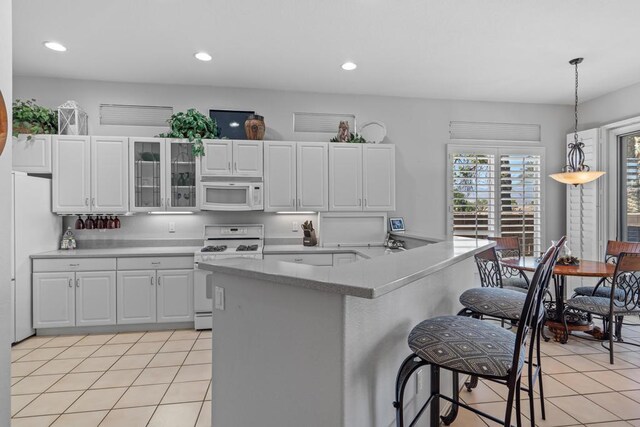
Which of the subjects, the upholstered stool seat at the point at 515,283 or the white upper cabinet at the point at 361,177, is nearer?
the upholstered stool seat at the point at 515,283

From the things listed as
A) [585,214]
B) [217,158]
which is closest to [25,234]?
[217,158]

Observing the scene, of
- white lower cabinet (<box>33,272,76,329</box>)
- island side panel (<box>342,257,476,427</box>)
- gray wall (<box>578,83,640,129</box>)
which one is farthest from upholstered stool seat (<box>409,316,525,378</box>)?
gray wall (<box>578,83,640,129</box>)

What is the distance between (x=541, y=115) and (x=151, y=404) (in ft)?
19.0

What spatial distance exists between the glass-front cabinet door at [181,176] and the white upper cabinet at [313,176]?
120 cm

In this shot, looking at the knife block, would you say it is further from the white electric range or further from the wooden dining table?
the wooden dining table

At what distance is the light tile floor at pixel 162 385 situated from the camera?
220 centimetres

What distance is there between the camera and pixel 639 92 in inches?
165

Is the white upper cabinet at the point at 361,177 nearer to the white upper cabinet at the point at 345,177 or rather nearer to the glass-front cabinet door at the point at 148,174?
the white upper cabinet at the point at 345,177

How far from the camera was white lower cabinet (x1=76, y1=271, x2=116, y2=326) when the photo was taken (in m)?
3.64

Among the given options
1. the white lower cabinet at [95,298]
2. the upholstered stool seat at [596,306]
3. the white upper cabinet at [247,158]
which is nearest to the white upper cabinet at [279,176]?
the white upper cabinet at [247,158]

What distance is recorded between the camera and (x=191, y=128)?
13.2 feet

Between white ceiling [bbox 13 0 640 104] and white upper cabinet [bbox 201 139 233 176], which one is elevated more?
white ceiling [bbox 13 0 640 104]

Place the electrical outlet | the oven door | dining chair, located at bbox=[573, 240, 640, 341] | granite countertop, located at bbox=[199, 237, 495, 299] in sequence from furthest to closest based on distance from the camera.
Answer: the oven door → dining chair, located at bbox=[573, 240, 640, 341] → the electrical outlet → granite countertop, located at bbox=[199, 237, 495, 299]

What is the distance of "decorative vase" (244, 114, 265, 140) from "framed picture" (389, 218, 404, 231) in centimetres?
197
